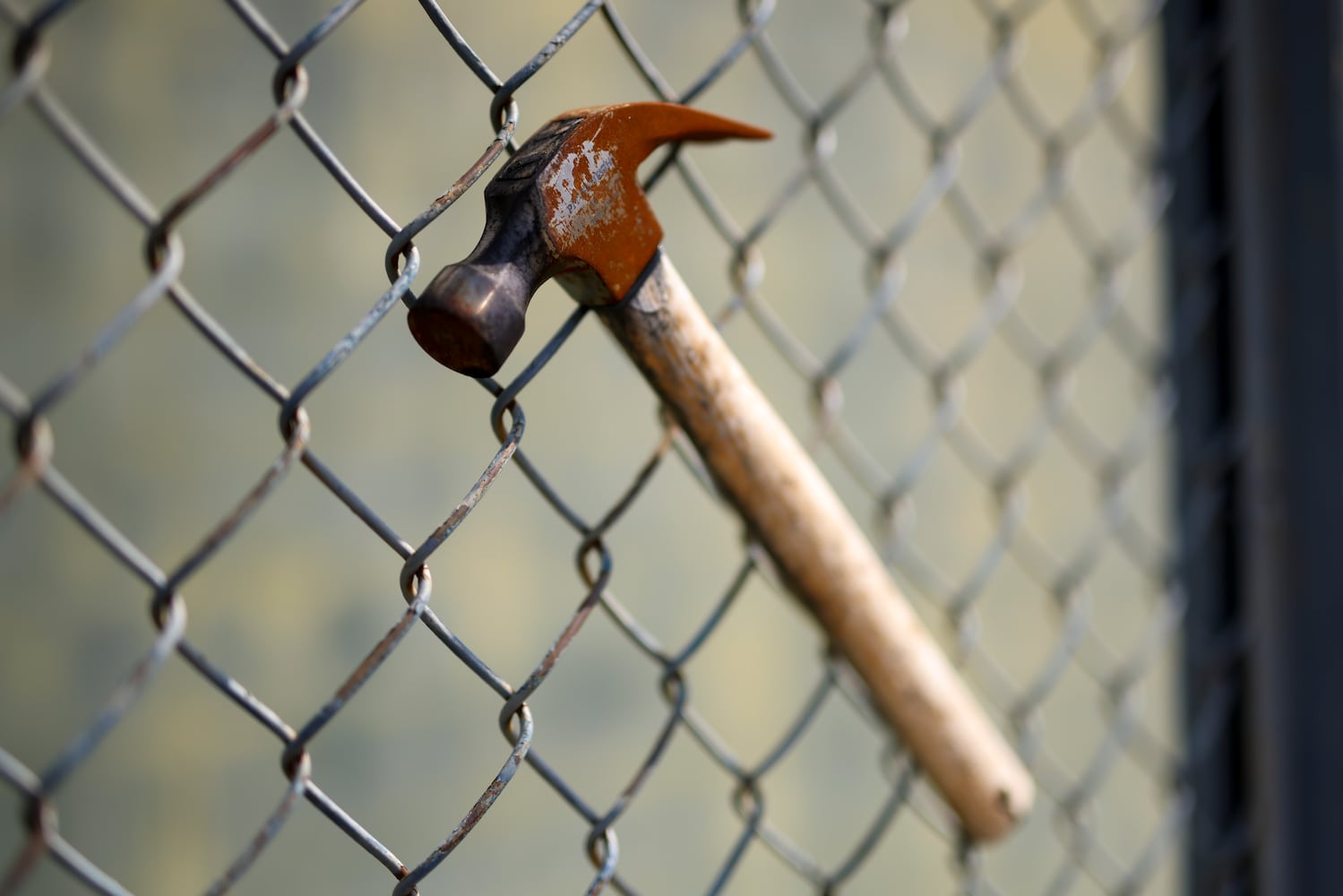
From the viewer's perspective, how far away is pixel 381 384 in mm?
995

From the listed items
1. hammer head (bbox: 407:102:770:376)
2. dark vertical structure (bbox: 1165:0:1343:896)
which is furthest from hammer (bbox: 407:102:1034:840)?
dark vertical structure (bbox: 1165:0:1343:896)

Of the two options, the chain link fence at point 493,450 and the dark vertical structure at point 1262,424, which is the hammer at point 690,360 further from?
the dark vertical structure at point 1262,424

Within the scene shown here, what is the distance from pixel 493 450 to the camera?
1045mm

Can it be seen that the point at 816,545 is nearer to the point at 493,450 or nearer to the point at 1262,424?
the point at 493,450

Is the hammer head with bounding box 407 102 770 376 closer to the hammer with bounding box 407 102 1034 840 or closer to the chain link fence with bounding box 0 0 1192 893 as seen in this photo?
the hammer with bounding box 407 102 1034 840

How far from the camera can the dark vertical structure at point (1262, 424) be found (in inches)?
37.0

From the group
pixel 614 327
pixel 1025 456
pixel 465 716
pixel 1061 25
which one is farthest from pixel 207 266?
pixel 1061 25

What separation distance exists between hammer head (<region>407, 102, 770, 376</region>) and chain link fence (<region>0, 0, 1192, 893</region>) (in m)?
0.30

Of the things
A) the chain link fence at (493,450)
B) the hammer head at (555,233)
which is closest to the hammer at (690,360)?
the hammer head at (555,233)

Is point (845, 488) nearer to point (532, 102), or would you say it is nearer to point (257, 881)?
point (532, 102)

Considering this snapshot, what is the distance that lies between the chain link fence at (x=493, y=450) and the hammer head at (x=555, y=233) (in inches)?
12.0

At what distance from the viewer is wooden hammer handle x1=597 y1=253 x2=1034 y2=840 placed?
46 centimetres

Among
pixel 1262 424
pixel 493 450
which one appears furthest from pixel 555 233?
pixel 1262 424

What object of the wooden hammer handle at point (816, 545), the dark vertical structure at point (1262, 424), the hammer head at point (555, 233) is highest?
the hammer head at point (555, 233)
